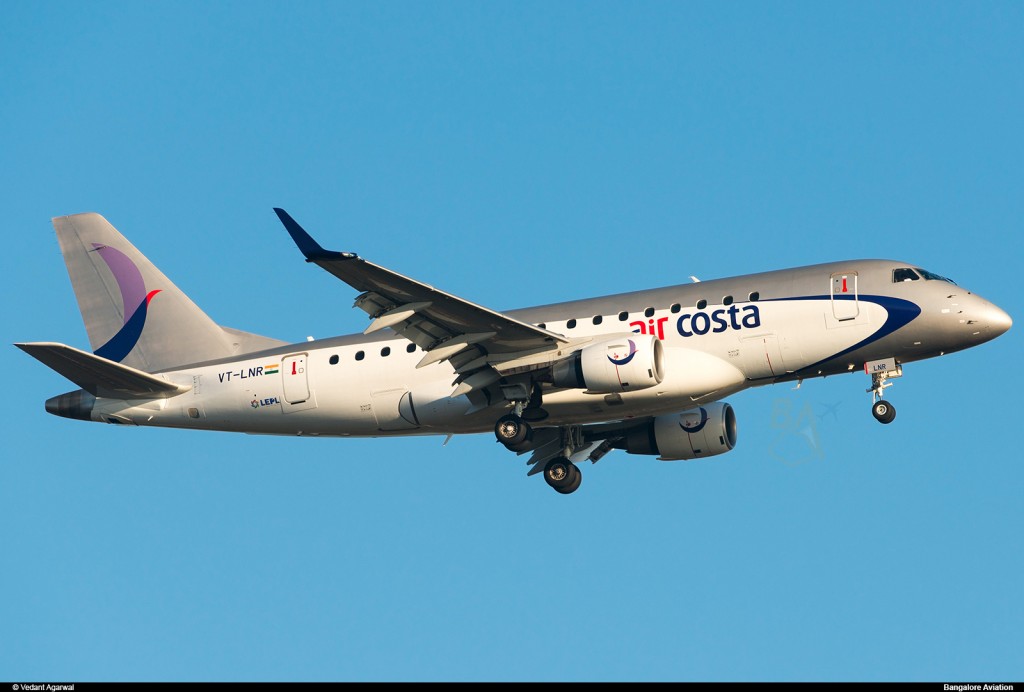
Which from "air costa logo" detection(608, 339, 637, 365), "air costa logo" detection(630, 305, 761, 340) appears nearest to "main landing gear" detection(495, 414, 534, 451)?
"air costa logo" detection(608, 339, 637, 365)

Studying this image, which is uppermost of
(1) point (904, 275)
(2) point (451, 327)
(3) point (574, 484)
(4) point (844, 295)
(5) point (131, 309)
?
(5) point (131, 309)

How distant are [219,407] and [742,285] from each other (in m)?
15.4

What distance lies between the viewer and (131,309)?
42.3 meters

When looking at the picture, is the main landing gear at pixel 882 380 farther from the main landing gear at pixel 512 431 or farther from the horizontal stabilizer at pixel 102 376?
the horizontal stabilizer at pixel 102 376

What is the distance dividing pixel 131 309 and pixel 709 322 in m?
18.5

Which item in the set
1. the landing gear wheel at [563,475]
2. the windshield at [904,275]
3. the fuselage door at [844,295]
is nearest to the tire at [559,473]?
the landing gear wheel at [563,475]

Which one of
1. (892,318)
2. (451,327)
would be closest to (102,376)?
(451,327)

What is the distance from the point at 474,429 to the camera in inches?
1499

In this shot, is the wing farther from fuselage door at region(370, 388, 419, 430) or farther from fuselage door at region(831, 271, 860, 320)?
fuselage door at region(831, 271, 860, 320)

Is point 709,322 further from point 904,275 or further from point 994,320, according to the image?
point 994,320

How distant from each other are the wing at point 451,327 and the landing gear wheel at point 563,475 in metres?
4.37

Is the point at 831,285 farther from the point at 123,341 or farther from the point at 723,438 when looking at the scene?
the point at 123,341

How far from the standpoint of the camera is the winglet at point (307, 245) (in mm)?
30062

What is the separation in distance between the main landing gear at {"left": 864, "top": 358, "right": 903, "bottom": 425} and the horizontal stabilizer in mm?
19480
